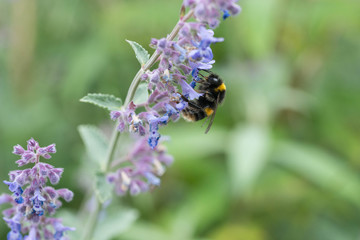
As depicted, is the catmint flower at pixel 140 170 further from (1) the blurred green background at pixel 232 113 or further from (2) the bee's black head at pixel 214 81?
(1) the blurred green background at pixel 232 113

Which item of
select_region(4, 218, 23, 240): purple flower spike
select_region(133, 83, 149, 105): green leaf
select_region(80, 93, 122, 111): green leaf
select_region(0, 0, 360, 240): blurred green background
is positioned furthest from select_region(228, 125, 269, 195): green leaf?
select_region(4, 218, 23, 240): purple flower spike

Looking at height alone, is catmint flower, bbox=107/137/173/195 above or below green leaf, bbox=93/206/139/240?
above

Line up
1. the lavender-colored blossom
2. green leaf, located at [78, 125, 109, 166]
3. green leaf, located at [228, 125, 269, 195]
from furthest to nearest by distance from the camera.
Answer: green leaf, located at [228, 125, 269, 195], green leaf, located at [78, 125, 109, 166], the lavender-colored blossom

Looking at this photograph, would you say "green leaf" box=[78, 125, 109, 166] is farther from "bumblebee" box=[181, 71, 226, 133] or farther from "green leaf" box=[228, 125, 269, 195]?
"green leaf" box=[228, 125, 269, 195]

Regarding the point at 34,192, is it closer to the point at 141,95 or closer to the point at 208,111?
the point at 141,95

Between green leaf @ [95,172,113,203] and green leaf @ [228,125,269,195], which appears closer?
green leaf @ [95,172,113,203]

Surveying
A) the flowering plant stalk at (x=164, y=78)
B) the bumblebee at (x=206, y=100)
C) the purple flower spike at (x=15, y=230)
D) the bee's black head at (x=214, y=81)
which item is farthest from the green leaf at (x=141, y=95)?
the purple flower spike at (x=15, y=230)
